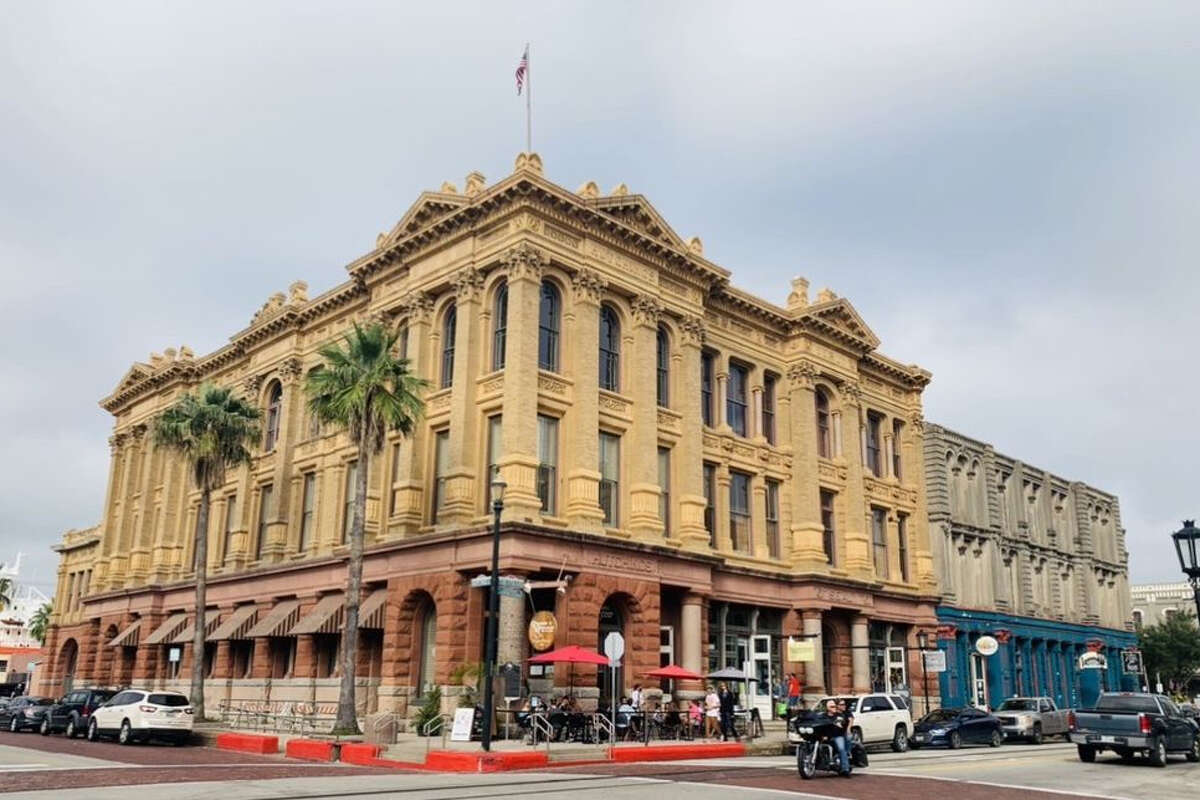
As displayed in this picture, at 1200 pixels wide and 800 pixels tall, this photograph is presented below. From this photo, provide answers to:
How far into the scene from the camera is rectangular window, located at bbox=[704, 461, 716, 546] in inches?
1510

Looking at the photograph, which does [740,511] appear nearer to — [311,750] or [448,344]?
[448,344]

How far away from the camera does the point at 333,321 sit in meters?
43.0

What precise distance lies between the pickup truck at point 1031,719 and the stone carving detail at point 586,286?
70.1 feet

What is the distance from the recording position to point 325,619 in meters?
36.3

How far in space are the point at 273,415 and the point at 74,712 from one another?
53.2 ft

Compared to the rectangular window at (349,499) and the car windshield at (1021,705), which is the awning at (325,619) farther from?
the car windshield at (1021,705)

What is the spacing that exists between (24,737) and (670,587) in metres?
22.6

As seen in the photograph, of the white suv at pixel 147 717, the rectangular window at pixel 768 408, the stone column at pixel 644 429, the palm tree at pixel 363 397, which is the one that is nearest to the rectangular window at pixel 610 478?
the stone column at pixel 644 429

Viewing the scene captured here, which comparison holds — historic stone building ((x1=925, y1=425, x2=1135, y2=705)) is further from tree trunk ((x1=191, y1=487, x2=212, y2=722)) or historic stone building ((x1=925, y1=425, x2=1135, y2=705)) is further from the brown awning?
tree trunk ((x1=191, y1=487, x2=212, y2=722))

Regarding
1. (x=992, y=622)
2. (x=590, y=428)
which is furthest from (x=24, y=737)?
(x=992, y=622)

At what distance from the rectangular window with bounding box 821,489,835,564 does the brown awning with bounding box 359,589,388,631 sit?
64.0ft

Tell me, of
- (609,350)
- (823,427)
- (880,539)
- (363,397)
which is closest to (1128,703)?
(609,350)

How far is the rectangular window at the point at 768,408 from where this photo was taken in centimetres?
4288

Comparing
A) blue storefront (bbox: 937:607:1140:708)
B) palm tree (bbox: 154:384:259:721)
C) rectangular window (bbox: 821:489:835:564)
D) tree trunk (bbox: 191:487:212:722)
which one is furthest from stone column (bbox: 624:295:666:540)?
blue storefront (bbox: 937:607:1140:708)
